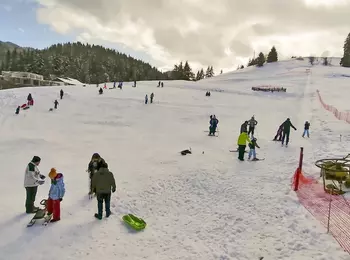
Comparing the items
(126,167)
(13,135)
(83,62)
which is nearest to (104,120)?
(13,135)

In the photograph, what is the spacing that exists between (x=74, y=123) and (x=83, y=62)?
99755 mm

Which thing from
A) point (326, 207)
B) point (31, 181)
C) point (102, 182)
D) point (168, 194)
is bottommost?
point (168, 194)

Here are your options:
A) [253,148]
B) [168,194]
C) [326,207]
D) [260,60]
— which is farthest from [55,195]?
[260,60]

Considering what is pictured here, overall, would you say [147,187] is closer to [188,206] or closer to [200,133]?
[188,206]

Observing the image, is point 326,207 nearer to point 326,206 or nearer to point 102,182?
point 326,206

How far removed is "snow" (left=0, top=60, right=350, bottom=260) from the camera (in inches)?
296

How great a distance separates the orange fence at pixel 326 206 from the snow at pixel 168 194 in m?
0.22

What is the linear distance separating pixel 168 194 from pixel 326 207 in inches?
187

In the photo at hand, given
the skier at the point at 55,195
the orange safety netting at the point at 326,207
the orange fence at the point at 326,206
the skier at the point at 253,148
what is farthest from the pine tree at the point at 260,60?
A: the skier at the point at 55,195

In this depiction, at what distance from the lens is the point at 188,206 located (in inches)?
394

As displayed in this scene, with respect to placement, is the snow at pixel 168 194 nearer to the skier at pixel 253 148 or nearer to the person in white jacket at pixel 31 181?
the person in white jacket at pixel 31 181

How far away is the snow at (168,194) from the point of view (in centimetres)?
752

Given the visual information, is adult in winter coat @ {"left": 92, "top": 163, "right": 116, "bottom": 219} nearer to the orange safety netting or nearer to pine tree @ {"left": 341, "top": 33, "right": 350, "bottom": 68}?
the orange safety netting

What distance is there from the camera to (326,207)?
9.05 meters
